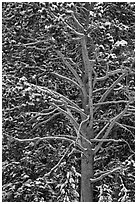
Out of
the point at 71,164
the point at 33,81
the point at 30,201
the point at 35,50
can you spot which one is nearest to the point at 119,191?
the point at 71,164

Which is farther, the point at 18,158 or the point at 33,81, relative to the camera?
the point at 18,158

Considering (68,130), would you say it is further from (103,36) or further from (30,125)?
(103,36)

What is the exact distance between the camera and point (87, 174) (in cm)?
902

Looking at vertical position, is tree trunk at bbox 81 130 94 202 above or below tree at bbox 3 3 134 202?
below

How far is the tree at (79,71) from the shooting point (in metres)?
7.76

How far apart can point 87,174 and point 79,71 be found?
2956mm

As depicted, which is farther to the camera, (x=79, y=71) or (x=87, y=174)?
(x=79, y=71)

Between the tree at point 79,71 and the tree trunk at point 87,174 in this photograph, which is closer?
the tree at point 79,71

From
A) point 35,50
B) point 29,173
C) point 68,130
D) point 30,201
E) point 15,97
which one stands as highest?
point 35,50

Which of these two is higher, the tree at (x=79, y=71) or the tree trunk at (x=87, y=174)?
the tree at (x=79, y=71)

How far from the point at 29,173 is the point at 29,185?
1.85 ft

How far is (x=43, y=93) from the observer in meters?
8.66

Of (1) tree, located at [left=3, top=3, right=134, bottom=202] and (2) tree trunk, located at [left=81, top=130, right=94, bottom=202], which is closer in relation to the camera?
(1) tree, located at [left=3, top=3, right=134, bottom=202]

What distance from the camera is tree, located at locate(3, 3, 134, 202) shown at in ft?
25.5
